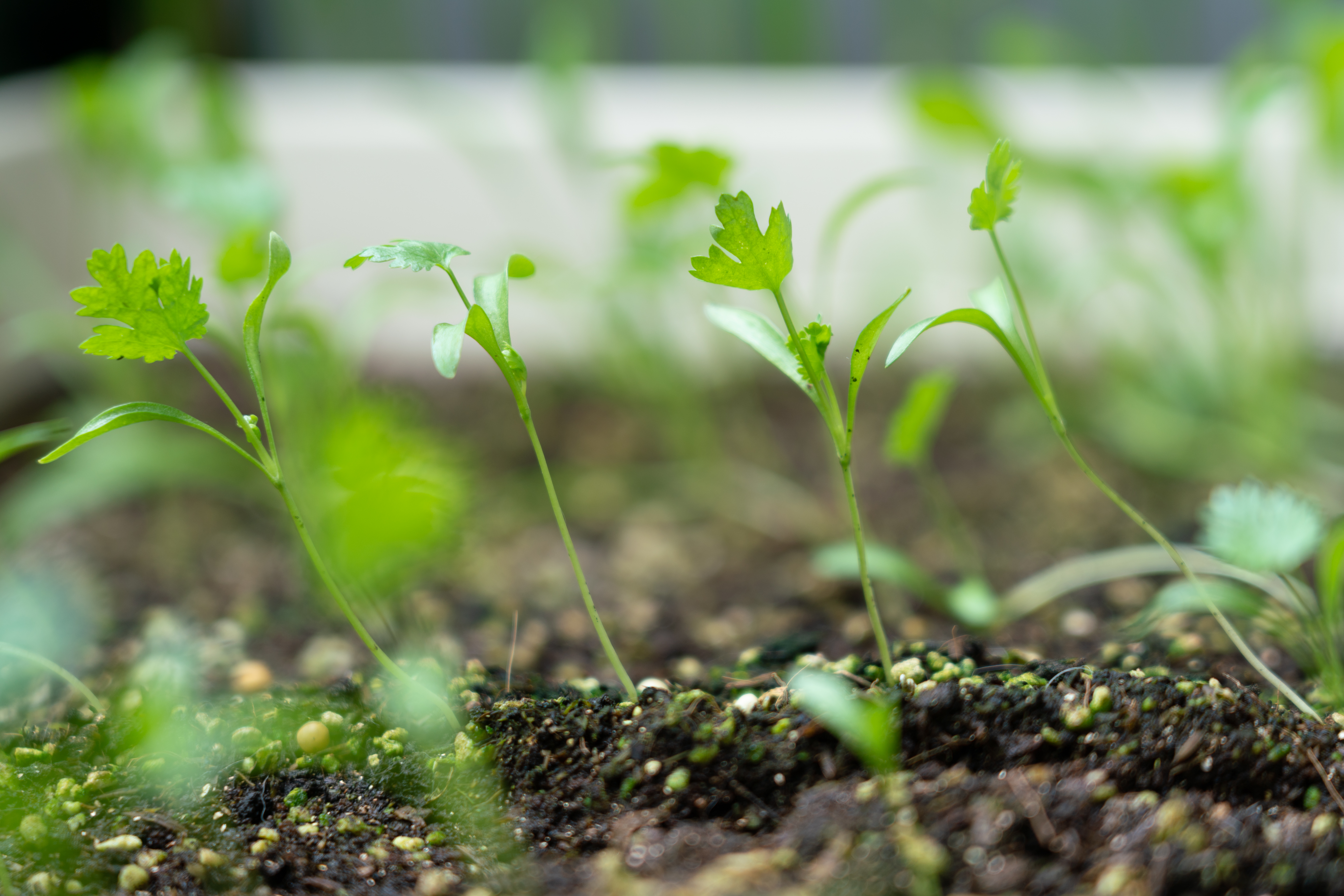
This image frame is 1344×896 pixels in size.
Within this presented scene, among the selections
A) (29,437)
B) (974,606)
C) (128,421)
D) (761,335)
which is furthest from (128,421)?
(974,606)

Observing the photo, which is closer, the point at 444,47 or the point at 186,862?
the point at 186,862

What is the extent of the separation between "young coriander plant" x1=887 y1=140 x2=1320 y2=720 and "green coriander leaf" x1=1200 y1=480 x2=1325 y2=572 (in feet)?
0.11

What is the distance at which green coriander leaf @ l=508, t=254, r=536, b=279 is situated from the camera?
557mm

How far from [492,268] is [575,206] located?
487mm

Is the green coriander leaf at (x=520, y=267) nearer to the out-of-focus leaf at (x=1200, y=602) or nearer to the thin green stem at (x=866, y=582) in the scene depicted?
the thin green stem at (x=866, y=582)

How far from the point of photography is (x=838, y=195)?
5.31 ft

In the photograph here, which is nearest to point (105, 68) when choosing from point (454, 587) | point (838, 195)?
point (454, 587)

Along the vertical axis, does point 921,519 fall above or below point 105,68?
below

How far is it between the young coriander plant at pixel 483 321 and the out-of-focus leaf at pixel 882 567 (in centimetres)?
23

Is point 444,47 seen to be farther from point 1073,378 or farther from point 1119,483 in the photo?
point 1119,483

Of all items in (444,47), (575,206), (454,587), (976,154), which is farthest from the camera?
(444,47)

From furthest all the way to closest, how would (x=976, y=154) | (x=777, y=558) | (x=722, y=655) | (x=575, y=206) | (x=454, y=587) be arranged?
(x=575, y=206)
(x=976, y=154)
(x=777, y=558)
(x=454, y=587)
(x=722, y=655)

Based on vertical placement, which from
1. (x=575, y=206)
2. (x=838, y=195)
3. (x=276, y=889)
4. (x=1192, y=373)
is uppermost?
(x=575, y=206)

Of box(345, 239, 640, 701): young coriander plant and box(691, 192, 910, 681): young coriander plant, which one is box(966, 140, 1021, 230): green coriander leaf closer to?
box(691, 192, 910, 681): young coriander plant
